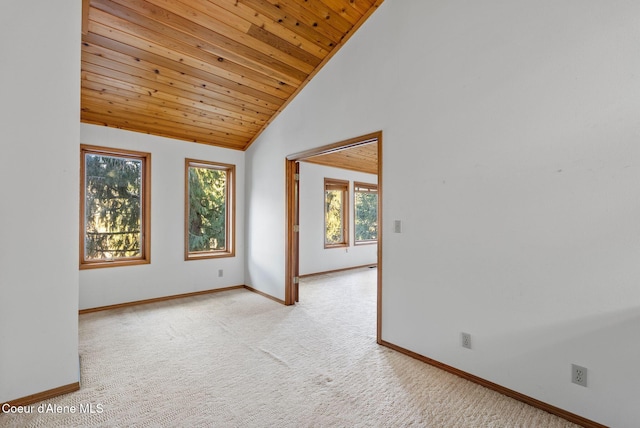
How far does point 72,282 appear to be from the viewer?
82.4 inches

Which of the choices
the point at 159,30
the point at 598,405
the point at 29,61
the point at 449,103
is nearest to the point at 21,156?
the point at 29,61

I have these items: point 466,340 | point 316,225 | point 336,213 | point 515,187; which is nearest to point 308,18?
point 515,187

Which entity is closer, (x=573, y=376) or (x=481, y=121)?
(x=573, y=376)

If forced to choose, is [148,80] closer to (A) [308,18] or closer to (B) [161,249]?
(A) [308,18]

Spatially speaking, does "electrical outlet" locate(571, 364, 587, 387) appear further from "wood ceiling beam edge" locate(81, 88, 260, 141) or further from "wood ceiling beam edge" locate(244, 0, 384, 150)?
"wood ceiling beam edge" locate(81, 88, 260, 141)

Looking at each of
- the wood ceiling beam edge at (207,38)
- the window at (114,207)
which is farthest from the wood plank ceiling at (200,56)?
the window at (114,207)

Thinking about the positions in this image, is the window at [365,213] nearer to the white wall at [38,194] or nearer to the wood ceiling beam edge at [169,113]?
the wood ceiling beam edge at [169,113]

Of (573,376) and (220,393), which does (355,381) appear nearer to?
(220,393)

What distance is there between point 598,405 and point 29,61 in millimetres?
4054

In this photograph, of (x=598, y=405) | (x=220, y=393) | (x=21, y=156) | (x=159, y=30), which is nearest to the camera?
(x=598, y=405)

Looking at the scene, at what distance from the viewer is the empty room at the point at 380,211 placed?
1792 mm

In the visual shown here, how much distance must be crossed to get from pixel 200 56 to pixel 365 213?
16.3 feet

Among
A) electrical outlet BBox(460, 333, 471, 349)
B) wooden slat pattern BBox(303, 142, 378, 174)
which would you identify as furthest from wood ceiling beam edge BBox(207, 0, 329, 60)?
electrical outlet BBox(460, 333, 471, 349)

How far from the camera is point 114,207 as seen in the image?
4.00 m
